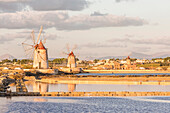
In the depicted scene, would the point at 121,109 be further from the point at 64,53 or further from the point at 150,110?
the point at 64,53

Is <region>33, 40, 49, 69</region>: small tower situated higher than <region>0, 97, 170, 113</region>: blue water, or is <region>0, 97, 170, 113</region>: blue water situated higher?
<region>33, 40, 49, 69</region>: small tower

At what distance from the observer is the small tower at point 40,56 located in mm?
112688

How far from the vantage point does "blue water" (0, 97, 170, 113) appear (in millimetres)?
37094

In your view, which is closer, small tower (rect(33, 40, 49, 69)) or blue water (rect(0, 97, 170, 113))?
blue water (rect(0, 97, 170, 113))

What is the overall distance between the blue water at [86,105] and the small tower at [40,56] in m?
65.3

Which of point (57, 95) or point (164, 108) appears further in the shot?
point (57, 95)

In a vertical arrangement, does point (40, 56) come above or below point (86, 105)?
above

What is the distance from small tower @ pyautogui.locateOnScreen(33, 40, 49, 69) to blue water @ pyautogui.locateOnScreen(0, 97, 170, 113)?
6531 centimetres

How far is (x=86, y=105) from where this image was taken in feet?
134

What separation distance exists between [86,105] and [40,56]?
2898 inches

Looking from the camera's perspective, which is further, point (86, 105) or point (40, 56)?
point (40, 56)

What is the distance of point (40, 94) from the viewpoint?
4966cm

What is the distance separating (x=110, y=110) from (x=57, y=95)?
1408cm

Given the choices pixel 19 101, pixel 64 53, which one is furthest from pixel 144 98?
pixel 64 53
